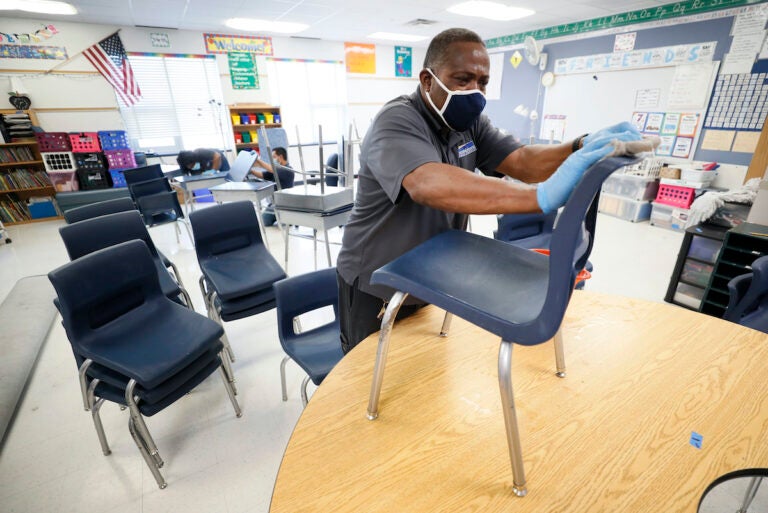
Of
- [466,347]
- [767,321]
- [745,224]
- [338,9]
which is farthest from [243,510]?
[338,9]

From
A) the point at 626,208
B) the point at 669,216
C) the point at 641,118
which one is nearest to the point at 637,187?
the point at 626,208

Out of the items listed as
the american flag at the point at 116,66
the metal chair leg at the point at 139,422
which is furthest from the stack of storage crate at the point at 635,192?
the american flag at the point at 116,66

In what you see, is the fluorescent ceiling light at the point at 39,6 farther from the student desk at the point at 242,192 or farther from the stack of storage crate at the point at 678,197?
the stack of storage crate at the point at 678,197

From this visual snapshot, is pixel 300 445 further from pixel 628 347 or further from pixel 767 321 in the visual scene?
pixel 767 321

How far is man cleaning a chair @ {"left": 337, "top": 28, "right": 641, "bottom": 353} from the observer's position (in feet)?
2.31

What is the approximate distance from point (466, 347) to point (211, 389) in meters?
1.92

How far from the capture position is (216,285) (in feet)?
7.67

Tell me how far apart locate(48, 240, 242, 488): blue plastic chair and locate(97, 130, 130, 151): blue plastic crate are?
577 cm

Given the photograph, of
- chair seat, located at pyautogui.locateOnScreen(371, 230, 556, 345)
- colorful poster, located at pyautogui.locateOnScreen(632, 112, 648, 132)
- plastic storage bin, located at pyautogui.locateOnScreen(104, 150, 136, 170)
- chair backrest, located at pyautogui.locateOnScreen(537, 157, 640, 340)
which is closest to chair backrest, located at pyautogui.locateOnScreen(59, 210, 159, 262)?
chair seat, located at pyautogui.locateOnScreen(371, 230, 556, 345)

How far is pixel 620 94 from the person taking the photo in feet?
19.2

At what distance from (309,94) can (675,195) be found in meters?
7.23

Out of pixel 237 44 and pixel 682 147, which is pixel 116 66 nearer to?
pixel 237 44

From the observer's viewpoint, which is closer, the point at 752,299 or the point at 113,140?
the point at 752,299

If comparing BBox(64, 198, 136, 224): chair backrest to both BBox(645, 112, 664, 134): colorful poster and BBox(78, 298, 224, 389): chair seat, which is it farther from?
BBox(645, 112, 664, 134): colorful poster
